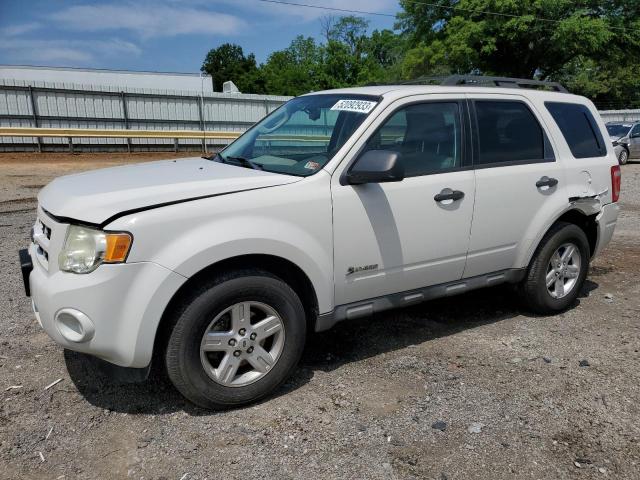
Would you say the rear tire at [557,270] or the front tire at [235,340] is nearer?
the front tire at [235,340]

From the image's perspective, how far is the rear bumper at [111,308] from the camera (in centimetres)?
268

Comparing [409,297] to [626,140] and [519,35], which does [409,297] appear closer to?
[626,140]

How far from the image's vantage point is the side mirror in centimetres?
318

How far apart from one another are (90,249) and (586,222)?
409 centimetres

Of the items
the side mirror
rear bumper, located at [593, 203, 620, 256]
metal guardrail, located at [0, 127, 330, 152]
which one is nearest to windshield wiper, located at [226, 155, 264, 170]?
the side mirror

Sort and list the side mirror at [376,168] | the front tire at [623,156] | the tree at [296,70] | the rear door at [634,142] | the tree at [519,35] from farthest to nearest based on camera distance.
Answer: the tree at [296,70]
the tree at [519,35]
the rear door at [634,142]
the front tire at [623,156]
the side mirror at [376,168]

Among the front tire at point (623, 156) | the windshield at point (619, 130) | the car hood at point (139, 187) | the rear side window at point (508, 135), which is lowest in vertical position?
the front tire at point (623, 156)

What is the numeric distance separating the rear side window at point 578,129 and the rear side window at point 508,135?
0.30 meters

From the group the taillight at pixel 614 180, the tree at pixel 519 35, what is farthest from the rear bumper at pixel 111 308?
the tree at pixel 519 35

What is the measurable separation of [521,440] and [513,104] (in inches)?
103

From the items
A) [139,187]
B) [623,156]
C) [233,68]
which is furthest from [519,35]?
[233,68]

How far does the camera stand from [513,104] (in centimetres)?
432

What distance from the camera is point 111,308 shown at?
2701mm

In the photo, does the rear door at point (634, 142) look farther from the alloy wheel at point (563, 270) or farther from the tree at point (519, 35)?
the alloy wheel at point (563, 270)
